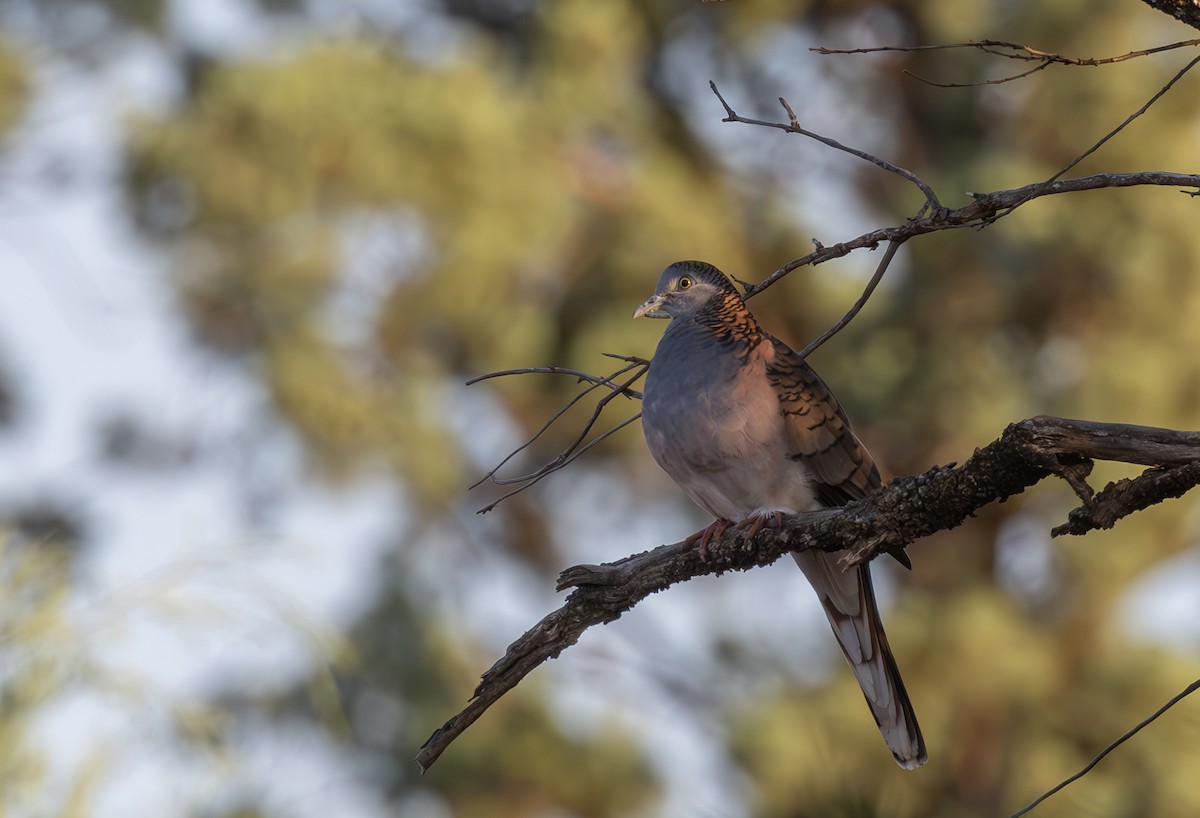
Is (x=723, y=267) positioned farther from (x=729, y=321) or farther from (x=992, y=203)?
(x=992, y=203)

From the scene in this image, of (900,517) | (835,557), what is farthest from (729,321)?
(900,517)

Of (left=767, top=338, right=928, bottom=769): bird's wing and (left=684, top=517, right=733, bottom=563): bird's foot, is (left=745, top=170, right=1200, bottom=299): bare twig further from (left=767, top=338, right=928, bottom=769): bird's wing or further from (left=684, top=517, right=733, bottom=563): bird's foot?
(left=767, top=338, right=928, bottom=769): bird's wing

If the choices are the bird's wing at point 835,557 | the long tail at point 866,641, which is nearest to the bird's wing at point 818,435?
the bird's wing at point 835,557

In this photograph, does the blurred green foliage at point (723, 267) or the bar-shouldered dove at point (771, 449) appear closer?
the bar-shouldered dove at point (771, 449)

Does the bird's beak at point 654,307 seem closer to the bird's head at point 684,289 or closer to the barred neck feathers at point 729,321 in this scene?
the bird's head at point 684,289

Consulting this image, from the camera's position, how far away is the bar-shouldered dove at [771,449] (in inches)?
133

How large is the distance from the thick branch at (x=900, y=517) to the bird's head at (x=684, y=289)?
1297mm

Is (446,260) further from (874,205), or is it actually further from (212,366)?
(874,205)

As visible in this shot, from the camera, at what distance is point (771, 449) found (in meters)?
3.41

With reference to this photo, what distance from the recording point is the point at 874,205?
924 centimetres

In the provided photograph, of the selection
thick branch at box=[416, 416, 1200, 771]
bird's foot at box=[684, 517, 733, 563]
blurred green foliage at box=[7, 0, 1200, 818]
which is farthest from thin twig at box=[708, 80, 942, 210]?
blurred green foliage at box=[7, 0, 1200, 818]

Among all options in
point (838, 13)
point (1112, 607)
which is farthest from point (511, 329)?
point (1112, 607)

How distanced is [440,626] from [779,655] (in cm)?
221

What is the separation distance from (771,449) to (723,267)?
5.25 meters
